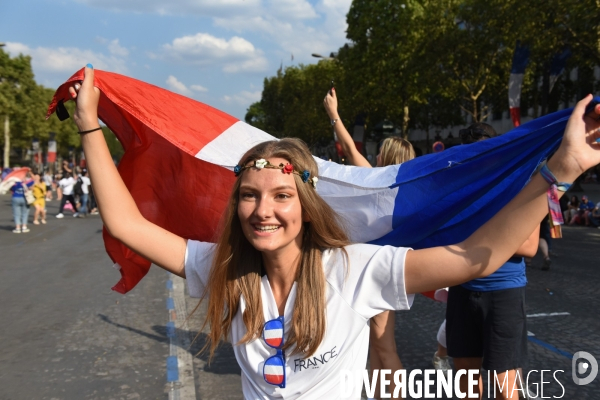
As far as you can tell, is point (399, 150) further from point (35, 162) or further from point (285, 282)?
point (35, 162)

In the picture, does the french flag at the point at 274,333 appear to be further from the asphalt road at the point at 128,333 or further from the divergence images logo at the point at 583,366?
the divergence images logo at the point at 583,366

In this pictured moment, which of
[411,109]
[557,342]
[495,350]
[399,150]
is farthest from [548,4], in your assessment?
[411,109]

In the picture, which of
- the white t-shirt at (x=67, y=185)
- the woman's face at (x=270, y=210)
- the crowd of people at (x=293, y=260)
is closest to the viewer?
the crowd of people at (x=293, y=260)

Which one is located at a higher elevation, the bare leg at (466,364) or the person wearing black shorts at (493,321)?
the person wearing black shorts at (493,321)

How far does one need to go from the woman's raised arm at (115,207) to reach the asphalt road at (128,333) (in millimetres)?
2784

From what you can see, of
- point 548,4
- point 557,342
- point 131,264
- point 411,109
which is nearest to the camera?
point 131,264

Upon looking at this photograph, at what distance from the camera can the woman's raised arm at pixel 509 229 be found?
1.62m

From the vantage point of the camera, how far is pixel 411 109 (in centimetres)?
4412

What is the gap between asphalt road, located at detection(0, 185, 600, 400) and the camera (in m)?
4.87

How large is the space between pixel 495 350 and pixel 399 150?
1508 mm

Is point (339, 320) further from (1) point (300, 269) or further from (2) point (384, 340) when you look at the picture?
(2) point (384, 340)

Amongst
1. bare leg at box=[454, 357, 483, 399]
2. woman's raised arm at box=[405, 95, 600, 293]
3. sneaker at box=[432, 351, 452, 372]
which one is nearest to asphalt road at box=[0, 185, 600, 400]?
sneaker at box=[432, 351, 452, 372]

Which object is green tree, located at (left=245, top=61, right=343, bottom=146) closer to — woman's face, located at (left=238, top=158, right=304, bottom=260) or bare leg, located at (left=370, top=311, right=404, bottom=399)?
bare leg, located at (left=370, top=311, right=404, bottom=399)

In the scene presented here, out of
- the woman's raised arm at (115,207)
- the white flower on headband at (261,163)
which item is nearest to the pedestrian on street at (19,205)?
the woman's raised arm at (115,207)
